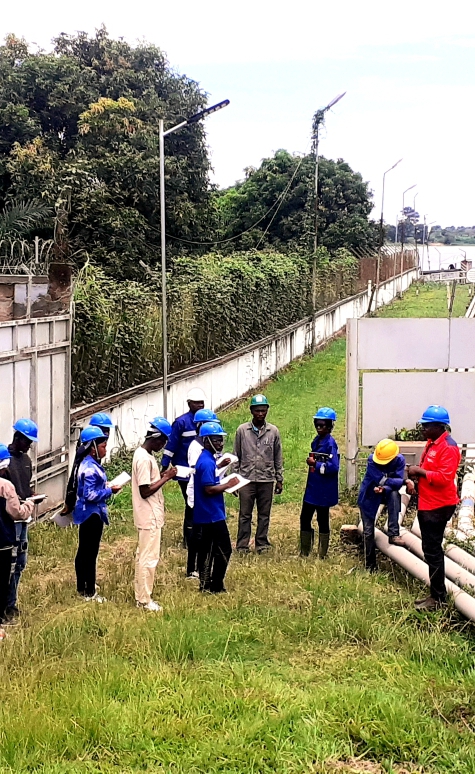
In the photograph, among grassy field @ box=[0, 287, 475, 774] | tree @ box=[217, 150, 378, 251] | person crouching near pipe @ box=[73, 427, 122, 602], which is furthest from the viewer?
tree @ box=[217, 150, 378, 251]

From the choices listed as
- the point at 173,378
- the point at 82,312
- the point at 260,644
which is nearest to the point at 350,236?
the point at 173,378

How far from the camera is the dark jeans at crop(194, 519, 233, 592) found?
23.6 ft

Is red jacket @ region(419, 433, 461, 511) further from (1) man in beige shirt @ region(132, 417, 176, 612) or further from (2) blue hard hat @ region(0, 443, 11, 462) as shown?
(2) blue hard hat @ region(0, 443, 11, 462)

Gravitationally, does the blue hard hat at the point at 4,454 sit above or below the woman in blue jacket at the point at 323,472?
above

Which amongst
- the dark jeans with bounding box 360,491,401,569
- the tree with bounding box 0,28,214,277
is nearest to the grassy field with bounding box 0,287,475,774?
the dark jeans with bounding box 360,491,401,569

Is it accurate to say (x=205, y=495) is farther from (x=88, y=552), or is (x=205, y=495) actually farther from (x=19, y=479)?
(x=19, y=479)

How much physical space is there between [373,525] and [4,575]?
351 cm

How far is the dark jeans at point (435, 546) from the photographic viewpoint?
6750 mm

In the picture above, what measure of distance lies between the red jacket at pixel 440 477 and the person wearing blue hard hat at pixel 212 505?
160 cm

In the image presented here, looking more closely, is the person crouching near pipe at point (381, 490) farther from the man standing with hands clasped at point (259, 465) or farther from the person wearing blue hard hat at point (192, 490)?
the person wearing blue hard hat at point (192, 490)

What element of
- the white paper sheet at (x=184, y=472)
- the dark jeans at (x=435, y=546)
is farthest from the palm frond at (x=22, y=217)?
the dark jeans at (x=435, y=546)

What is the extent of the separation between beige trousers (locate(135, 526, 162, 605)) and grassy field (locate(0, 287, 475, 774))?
17cm

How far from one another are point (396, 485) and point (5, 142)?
21.5 metres

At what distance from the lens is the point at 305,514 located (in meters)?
8.66
